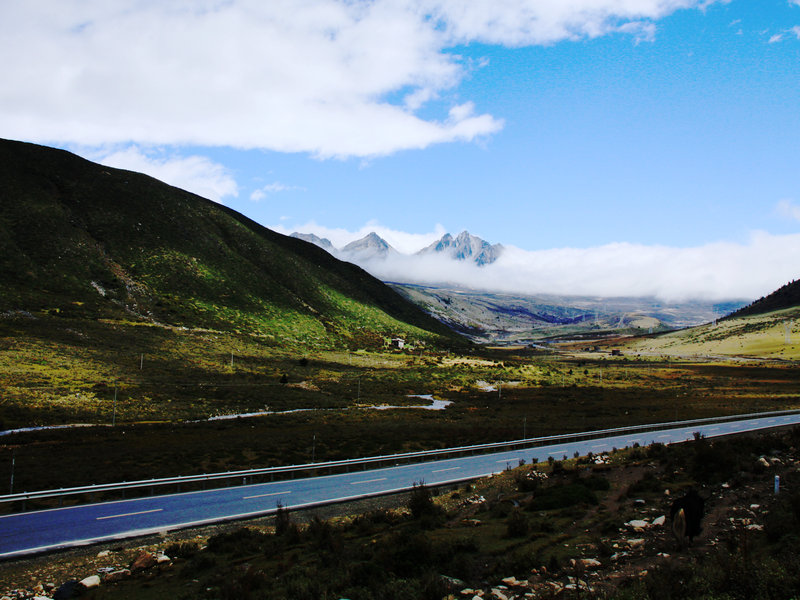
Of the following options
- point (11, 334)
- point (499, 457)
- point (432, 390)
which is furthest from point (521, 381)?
point (11, 334)

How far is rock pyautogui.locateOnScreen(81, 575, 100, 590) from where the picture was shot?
13.1 m

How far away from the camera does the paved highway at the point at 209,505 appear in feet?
57.0

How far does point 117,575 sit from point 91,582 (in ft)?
2.60

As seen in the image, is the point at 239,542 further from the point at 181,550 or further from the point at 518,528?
the point at 518,528

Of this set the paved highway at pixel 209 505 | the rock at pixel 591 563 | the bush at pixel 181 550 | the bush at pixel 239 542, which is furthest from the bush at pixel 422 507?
the bush at pixel 181 550

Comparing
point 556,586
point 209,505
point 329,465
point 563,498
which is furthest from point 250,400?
point 556,586

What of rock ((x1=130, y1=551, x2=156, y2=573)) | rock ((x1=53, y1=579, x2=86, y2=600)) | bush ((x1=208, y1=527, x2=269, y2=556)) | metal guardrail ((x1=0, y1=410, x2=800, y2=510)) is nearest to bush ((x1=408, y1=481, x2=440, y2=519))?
bush ((x1=208, y1=527, x2=269, y2=556))

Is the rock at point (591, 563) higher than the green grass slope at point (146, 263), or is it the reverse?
the green grass slope at point (146, 263)

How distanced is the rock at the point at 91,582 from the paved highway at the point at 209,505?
151 inches

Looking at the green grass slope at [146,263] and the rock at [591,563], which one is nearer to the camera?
the rock at [591,563]

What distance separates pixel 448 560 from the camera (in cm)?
1301

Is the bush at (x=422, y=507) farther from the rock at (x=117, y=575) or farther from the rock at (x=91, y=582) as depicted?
the rock at (x=91, y=582)

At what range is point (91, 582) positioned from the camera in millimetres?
13234

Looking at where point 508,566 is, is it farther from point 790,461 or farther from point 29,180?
point 29,180
